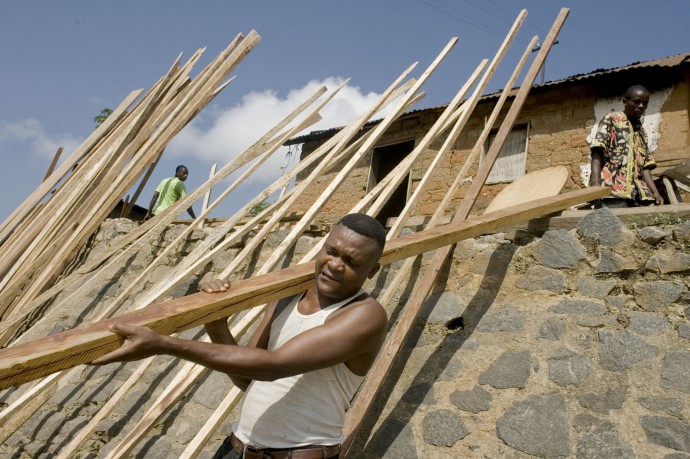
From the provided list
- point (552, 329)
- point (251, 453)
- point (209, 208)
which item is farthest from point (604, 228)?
point (209, 208)

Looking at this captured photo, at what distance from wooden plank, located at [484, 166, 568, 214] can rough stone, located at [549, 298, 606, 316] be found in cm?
97

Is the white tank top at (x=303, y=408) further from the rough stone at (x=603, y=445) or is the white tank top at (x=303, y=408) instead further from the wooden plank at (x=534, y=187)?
the wooden plank at (x=534, y=187)

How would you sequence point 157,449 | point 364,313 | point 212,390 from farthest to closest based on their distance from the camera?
point 212,390 < point 157,449 < point 364,313

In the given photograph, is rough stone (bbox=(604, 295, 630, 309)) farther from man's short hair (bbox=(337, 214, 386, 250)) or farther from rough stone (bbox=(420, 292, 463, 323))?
man's short hair (bbox=(337, 214, 386, 250))

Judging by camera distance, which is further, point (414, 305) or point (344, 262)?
point (414, 305)

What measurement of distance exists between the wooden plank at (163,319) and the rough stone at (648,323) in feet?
3.69

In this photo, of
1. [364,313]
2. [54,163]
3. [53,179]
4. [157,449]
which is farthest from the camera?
[54,163]

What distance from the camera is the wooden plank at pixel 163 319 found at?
974mm

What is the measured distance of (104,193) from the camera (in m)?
4.00

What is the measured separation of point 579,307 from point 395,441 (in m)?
1.12

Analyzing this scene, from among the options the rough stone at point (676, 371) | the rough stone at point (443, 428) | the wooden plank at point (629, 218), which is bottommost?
the rough stone at point (443, 428)

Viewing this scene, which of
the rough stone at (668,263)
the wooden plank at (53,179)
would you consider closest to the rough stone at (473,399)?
the rough stone at (668,263)

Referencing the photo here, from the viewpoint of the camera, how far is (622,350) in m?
2.35

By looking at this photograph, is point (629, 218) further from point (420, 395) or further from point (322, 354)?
point (322, 354)
